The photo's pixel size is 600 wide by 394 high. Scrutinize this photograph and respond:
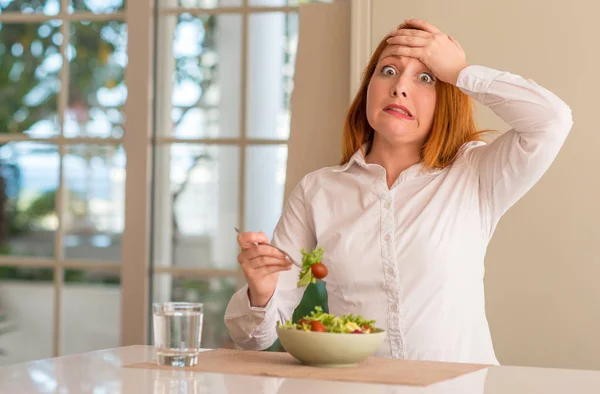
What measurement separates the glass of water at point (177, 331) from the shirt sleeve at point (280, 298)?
0.44 metres

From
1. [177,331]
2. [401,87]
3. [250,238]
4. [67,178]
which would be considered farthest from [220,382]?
[67,178]

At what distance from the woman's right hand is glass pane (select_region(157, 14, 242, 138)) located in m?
1.74

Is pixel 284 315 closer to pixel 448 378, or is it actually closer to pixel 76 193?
pixel 448 378

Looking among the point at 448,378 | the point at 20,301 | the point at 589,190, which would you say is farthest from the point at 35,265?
the point at 448,378

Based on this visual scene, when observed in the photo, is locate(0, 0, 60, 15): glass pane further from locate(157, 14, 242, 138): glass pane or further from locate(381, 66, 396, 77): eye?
locate(381, 66, 396, 77): eye

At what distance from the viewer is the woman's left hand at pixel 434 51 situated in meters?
2.11

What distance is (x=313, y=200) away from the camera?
7.39 feet

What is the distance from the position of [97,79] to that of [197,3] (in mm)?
1084

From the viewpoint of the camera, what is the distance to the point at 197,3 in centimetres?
355

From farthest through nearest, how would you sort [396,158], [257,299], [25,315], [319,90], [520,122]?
1. [25,315]
2. [319,90]
3. [396,158]
4. [520,122]
5. [257,299]

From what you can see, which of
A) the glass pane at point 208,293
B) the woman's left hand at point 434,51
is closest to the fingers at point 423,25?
the woman's left hand at point 434,51

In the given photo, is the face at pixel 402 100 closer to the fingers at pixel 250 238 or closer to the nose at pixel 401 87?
the nose at pixel 401 87

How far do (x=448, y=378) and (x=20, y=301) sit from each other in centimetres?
328

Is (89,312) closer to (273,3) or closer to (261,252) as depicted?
Result: (273,3)
